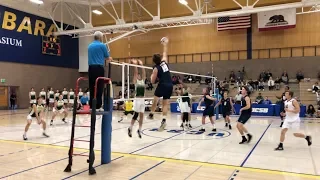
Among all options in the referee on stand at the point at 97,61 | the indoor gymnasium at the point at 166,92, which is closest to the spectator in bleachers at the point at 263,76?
the indoor gymnasium at the point at 166,92

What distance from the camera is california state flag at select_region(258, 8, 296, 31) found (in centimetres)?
2345

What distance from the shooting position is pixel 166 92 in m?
6.74

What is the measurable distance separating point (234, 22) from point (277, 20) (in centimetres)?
364

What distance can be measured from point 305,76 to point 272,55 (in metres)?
3.33

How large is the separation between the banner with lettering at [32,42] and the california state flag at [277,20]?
19.0m

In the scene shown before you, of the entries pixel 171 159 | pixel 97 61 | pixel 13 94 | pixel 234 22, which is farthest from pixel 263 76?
pixel 13 94

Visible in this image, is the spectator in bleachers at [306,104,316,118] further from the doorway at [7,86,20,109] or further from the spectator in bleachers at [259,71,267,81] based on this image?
the doorway at [7,86,20,109]

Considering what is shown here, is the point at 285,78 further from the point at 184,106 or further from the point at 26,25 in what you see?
the point at 26,25

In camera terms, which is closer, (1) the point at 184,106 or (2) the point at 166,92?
(2) the point at 166,92

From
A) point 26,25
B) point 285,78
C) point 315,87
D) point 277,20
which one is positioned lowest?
point 315,87

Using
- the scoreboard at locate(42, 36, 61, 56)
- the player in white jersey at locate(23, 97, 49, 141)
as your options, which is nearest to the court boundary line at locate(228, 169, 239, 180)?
the player in white jersey at locate(23, 97, 49, 141)

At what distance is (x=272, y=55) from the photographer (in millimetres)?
25703

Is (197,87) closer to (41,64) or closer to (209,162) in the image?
(41,64)

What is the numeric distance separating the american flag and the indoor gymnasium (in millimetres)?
90
